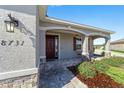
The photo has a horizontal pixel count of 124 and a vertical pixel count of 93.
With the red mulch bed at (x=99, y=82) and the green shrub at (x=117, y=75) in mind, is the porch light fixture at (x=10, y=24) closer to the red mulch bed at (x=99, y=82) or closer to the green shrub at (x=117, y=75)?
the red mulch bed at (x=99, y=82)

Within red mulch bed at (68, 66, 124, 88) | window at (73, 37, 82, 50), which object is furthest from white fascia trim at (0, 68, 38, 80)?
window at (73, 37, 82, 50)

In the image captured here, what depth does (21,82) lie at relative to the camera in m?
4.31

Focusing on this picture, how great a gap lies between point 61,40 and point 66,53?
1370mm

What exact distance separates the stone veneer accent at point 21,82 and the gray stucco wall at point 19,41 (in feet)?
1.10

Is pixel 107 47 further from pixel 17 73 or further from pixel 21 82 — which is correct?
A: pixel 17 73

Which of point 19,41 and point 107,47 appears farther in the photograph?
point 107,47

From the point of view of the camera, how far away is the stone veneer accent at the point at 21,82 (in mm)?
3983

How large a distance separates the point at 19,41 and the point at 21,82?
1.39 metres

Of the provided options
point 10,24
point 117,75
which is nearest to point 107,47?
point 117,75

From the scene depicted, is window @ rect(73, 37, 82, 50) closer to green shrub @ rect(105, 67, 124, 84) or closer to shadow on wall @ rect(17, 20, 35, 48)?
green shrub @ rect(105, 67, 124, 84)

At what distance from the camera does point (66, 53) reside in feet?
40.0

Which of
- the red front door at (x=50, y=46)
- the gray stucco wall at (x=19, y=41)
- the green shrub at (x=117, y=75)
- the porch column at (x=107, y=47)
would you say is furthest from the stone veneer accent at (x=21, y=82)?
the porch column at (x=107, y=47)

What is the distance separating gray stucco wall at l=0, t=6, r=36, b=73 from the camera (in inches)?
155

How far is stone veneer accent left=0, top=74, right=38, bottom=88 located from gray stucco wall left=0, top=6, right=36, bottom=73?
33cm
